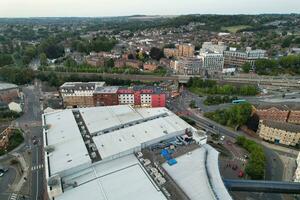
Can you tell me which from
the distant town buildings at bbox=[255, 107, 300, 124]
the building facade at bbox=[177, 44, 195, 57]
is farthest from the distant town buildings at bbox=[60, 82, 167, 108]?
the building facade at bbox=[177, 44, 195, 57]

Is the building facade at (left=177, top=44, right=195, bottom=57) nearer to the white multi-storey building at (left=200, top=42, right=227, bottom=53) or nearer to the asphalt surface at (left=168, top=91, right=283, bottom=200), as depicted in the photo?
the white multi-storey building at (left=200, top=42, right=227, bottom=53)

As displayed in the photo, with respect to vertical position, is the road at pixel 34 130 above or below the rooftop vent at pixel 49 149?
below

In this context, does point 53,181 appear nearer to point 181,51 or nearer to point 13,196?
point 13,196

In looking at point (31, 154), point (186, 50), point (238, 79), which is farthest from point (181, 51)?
point (31, 154)

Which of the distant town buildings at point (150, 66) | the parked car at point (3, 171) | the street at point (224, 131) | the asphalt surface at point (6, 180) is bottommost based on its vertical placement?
the asphalt surface at point (6, 180)

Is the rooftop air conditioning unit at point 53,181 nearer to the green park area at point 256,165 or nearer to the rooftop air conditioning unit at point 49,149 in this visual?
the rooftop air conditioning unit at point 49,149

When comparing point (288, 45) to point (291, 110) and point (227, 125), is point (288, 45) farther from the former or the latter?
point (227, 125)

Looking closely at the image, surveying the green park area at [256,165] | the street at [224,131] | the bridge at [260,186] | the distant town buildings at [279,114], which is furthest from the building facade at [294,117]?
the bridge at [260,186]
